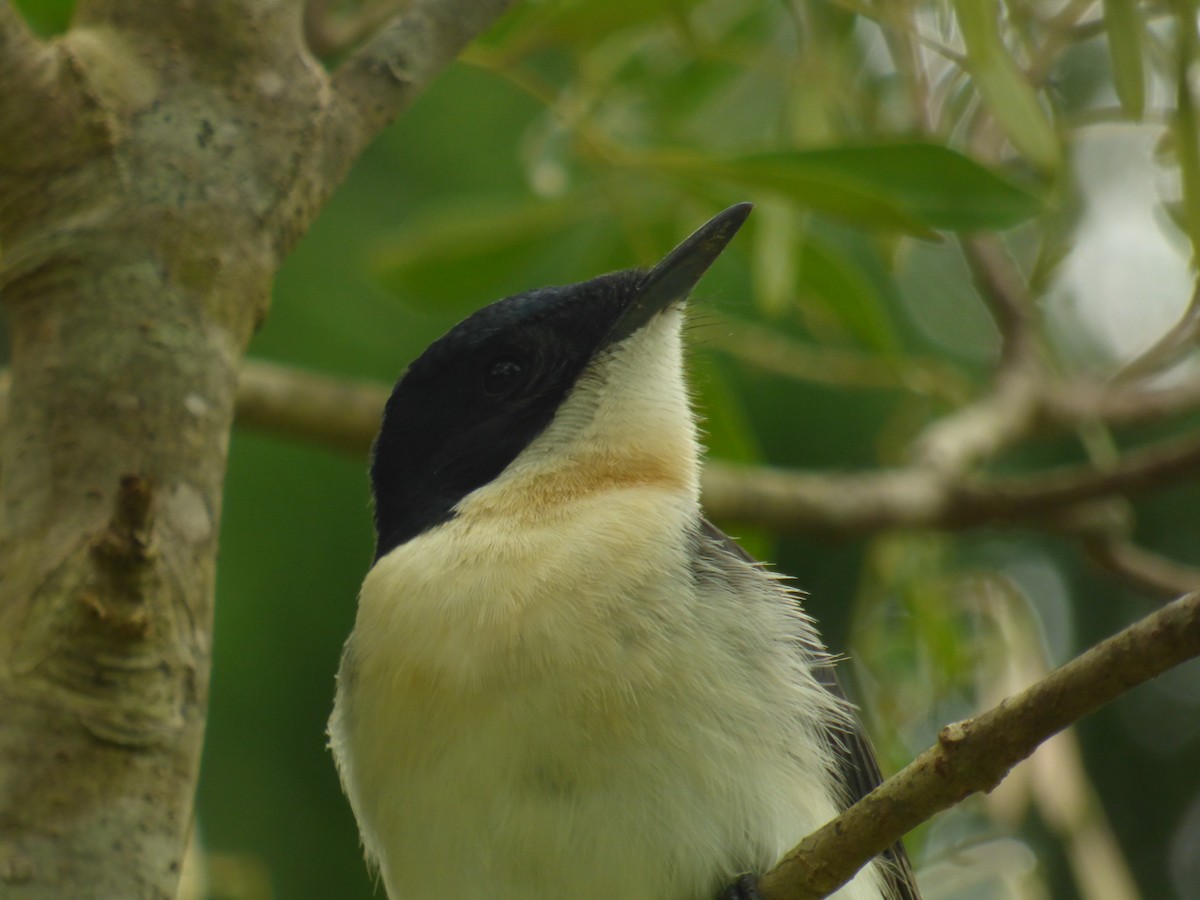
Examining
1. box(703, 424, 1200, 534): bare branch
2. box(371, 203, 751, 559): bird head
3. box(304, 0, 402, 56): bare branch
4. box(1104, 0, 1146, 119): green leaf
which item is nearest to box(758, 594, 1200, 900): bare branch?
box(1104, 0, 1146, 119): green leaf

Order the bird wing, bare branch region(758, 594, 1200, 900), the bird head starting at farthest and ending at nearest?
the bird head → the bird wing → bare branch region(758, 594, 1200, 900)

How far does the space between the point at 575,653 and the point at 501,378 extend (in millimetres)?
1088

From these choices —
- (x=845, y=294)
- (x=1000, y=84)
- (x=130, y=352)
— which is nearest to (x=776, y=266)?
(x=845, y=294)

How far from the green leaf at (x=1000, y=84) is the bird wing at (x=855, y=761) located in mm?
1092

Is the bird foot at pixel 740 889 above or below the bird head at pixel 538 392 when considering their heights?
below

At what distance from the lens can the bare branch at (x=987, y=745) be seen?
1.73 meters

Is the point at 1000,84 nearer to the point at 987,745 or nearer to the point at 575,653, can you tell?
the point at 575,653

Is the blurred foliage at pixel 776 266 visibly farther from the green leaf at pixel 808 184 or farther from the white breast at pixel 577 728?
the white breast at pixel 577 728

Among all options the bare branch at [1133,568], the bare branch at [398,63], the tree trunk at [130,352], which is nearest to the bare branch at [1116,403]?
the bare branch at [1133,568]

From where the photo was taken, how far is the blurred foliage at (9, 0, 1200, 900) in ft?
12.2

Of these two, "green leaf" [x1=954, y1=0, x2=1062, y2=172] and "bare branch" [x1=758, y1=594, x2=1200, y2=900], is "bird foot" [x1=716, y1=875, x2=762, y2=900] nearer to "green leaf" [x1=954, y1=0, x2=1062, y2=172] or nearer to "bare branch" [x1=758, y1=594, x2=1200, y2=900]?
"bare branch" [x1=758, y1=594, x2=1200, y2=900]

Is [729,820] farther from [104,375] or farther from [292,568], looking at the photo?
[292,568]

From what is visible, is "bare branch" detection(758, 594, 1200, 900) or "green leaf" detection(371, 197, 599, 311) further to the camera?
"green leaf" detection(371, 197, 599, 311)

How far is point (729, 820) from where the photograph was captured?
2930 mm
